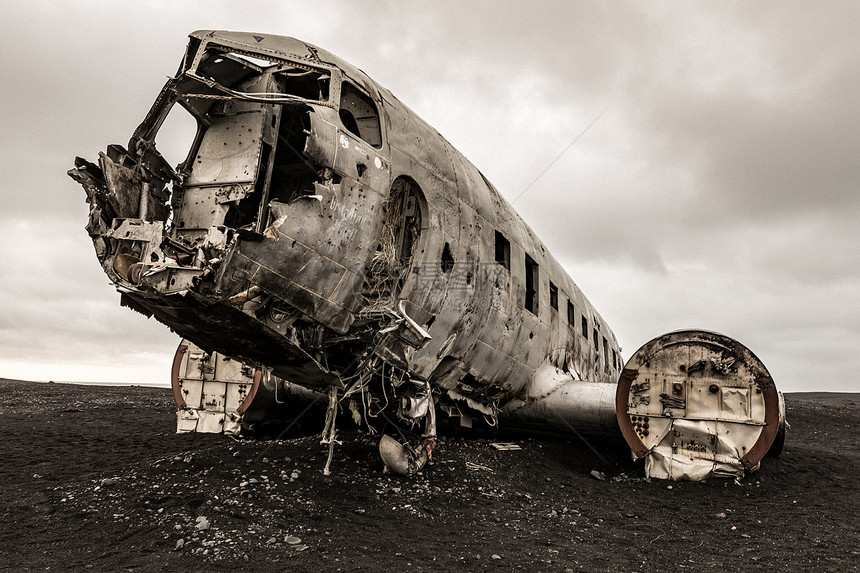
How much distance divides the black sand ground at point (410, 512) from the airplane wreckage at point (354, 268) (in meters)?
0.68

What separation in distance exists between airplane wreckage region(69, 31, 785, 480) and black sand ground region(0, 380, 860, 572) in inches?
26.9

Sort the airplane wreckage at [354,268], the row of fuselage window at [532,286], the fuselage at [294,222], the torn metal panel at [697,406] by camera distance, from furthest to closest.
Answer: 1. the row of fuselage window at [532,286]
2. the torn metal panel at [697,406]
3. the airplane wreckage at [354,268]
4. the fuselage at [294,222]

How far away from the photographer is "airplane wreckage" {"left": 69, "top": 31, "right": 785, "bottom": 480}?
6152 millimetres

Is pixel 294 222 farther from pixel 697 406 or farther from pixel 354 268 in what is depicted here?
pixel 697 406

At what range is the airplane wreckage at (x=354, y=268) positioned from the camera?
20.2 feet

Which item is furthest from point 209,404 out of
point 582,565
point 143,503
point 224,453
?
point 582,565

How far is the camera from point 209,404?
1280 cm

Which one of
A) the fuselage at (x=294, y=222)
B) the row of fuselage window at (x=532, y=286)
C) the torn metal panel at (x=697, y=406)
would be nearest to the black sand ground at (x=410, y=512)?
the torn metal panel at (x=697, y=406)

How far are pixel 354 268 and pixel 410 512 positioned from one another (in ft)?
9.83

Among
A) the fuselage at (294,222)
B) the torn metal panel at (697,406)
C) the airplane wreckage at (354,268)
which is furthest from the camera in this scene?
the torn metal panel at (697,406)

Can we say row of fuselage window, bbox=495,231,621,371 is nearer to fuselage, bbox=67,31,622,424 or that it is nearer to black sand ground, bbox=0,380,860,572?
fuselage, bbox=67,31,622,424

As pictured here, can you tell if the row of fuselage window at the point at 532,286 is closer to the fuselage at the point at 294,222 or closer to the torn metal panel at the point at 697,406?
the fuselage at the point at 294,222

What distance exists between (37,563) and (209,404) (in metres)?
7.02

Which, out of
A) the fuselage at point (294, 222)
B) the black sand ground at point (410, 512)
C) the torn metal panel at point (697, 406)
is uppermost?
the fuselage at point (294, 222)
